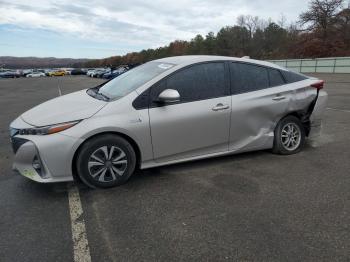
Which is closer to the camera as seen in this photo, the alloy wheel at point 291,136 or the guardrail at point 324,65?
the alloy wheel at point 291,136

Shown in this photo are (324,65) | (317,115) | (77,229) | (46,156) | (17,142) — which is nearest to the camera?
(77,229)

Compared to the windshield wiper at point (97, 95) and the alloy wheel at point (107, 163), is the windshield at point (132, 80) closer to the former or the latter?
the windshield wiper at point (97, 95)

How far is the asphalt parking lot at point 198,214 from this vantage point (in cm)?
295

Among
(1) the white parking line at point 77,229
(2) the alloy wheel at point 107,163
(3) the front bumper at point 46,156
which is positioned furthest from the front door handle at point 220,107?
(1) the white parking line at point 77,229

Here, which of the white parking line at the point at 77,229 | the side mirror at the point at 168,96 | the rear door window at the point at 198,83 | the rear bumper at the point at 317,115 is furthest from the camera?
the rear bumper at the point at 317,115

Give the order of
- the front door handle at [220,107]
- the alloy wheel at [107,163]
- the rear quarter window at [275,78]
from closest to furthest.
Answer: the alloy wheel at [107,163], the front door handle at [220,107], the rear quarter window at [275,78]

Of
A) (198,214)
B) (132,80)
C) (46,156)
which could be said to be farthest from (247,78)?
(46,156)

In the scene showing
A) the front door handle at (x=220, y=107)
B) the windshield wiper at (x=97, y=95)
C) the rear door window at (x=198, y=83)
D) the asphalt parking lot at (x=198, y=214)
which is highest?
the rear door window at (x=198, y=83)

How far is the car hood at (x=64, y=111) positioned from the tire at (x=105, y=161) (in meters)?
0.35

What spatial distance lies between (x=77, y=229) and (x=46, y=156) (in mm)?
982

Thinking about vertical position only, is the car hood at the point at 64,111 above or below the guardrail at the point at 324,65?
above

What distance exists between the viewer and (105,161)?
4172 millimetres

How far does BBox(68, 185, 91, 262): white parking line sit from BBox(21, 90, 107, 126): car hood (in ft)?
2.86

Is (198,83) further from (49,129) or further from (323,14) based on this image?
(323,14)
